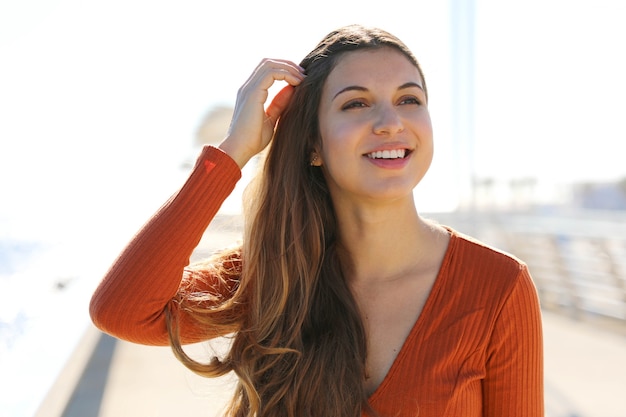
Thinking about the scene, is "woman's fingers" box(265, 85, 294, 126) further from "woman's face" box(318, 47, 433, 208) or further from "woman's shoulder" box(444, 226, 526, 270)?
"woman's shoulder" box(444, 226, 526, 270)

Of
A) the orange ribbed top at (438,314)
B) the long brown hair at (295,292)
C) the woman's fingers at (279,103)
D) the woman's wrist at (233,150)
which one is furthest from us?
the woman's fingers at (279,103)

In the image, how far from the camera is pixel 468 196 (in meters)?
11.7

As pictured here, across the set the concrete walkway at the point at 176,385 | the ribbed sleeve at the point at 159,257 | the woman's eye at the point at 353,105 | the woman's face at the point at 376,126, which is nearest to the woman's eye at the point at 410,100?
the woman's face at the point at 376,126

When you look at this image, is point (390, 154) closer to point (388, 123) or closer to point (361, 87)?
point (388, 123)

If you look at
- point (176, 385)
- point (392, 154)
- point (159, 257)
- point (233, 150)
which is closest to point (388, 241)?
point (392, 154)

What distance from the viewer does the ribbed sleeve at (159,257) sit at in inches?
78.8

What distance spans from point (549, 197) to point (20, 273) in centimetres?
1065

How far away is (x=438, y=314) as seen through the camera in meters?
1.96

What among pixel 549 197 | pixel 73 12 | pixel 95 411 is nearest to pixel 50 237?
pixel 95 411

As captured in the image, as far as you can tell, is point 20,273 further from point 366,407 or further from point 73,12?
point 73,12

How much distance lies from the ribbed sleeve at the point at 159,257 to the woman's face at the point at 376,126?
0.97 ft

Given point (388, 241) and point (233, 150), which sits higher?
point (233, 150)

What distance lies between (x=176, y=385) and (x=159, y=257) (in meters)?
2.17

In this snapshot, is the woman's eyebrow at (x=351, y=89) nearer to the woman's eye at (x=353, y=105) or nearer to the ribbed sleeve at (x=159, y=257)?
the woman's eye at (x=353, y=105)
